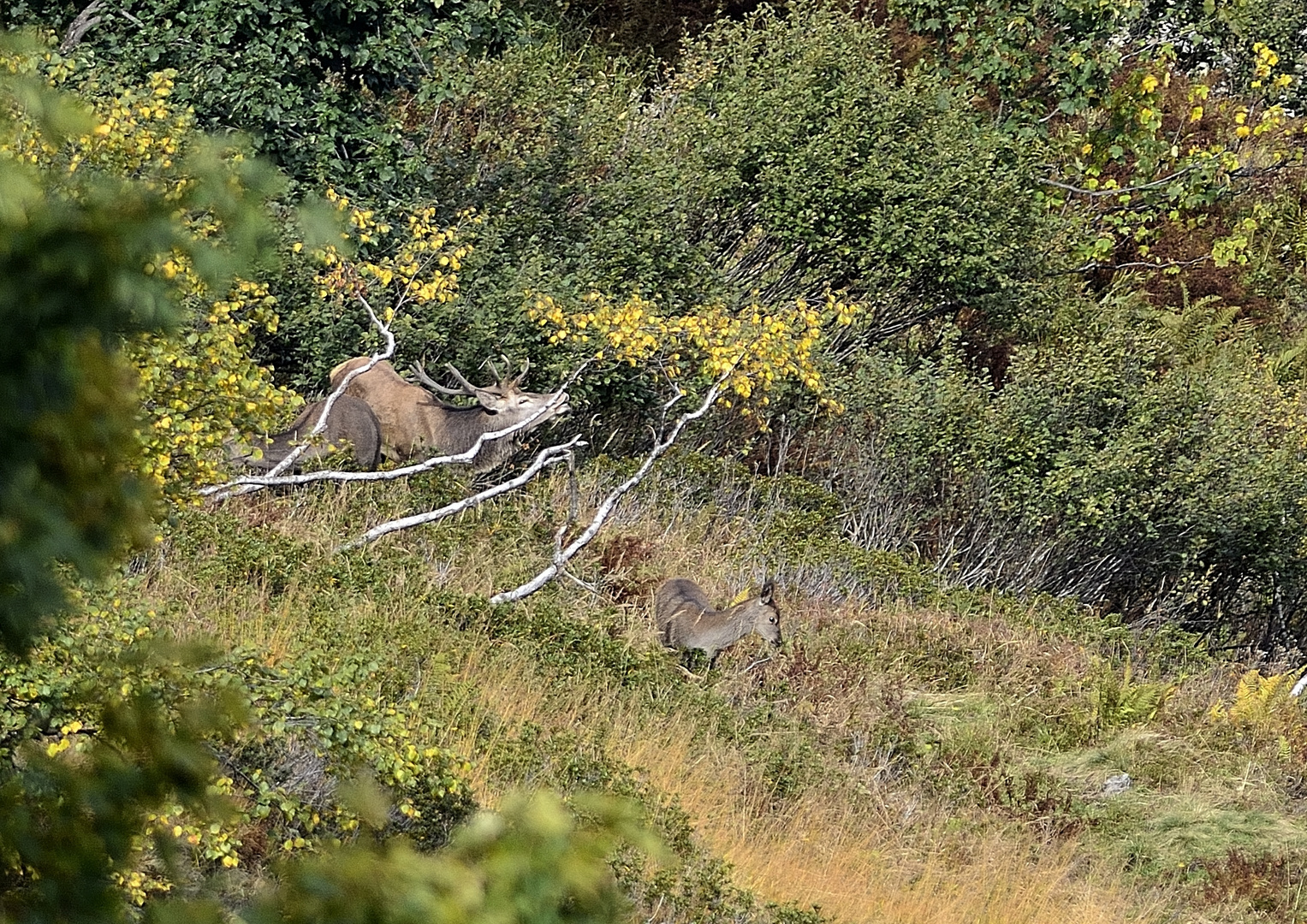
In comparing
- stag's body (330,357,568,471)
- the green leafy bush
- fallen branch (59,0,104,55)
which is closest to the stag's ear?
stag's body (330,357,568,471)

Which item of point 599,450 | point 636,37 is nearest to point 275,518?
point 599,450

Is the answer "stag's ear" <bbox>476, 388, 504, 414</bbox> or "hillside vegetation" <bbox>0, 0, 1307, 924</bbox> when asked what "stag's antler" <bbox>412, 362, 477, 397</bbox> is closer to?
"stag's ear" <bbox>476, 388, 504, 414</bbox>

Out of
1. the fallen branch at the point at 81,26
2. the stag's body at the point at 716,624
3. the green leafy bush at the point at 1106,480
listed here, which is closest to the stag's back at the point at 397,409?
the stag's body at the point at 716,624

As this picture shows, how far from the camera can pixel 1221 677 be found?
14.6m

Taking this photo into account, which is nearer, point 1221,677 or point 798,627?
point 798,627

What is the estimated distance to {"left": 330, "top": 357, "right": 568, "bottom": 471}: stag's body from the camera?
12750 mm

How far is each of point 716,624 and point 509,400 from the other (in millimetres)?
2877

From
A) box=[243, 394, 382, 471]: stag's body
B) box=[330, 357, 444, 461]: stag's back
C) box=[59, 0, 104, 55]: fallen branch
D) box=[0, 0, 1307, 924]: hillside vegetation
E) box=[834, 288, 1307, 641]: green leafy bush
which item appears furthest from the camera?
box=[834, 288, 1307, 641]: green leafy bush

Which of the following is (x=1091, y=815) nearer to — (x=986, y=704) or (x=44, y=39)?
(x=986, y=704)

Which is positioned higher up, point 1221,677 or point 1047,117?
point 1047,117

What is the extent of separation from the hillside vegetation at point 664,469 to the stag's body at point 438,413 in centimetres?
30

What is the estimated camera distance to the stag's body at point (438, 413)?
12.8m

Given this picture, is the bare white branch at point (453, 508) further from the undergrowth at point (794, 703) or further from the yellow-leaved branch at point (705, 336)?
the yellow-leaved branch at point (705, 336)

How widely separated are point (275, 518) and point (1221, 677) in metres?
8.20
